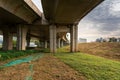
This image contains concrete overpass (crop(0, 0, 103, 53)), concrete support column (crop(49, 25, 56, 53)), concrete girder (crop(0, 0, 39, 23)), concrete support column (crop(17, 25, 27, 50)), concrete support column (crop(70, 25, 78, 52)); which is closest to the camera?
concrete girder (crop(0, 0, 39, 23))

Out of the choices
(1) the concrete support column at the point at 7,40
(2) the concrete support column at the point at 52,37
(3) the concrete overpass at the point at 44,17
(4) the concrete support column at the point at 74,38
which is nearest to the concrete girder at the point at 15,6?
(3) the concrete overpass at the point at 44,17

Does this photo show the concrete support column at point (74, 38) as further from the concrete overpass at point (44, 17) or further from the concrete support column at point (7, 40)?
the concrete support column at point (7, 40)

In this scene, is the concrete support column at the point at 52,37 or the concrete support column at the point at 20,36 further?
the concrete support column at the point at 52,37

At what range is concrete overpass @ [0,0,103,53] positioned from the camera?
85.6 feet

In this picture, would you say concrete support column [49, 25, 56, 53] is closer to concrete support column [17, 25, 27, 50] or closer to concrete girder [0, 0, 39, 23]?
concrete support column [17, 25, 27, 50]

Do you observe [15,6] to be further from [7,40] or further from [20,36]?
[7,40]

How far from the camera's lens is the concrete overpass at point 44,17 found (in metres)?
26.1

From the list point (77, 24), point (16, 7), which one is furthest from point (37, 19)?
point (16, 7)

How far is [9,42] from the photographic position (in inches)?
1884

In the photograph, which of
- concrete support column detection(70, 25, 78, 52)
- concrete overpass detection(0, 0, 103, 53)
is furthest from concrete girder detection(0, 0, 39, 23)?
concrete support column detection(70, 25, 78, 52)

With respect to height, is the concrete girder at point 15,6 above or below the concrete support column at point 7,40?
above

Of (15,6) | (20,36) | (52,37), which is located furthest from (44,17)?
(15,6)

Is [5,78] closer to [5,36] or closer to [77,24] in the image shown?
[77,24]

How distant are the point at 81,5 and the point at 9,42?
26364mm
